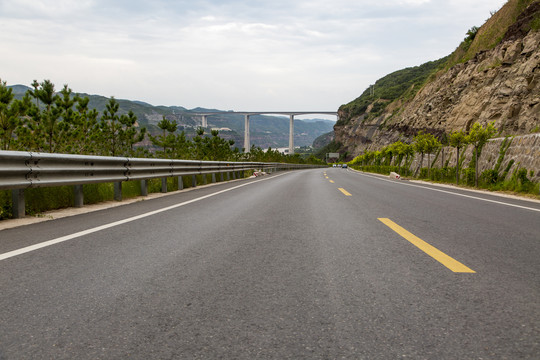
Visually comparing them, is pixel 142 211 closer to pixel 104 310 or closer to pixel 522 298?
pixel 104 310

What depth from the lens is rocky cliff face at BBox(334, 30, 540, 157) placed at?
100 ft

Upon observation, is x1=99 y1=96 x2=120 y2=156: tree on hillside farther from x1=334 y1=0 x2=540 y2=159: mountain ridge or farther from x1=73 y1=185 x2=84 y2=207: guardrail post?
x1=334 y1=0 x2=540 y2=159: mountain ridge

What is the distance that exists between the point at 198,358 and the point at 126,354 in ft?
1.22

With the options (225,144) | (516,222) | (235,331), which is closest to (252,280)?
(235,331)

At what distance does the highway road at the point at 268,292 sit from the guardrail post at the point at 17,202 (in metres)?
1.02

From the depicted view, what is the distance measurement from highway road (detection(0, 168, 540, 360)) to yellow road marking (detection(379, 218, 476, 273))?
0.06 feet

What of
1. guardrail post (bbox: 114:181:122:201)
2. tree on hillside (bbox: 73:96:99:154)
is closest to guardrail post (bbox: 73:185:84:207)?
guardrail post (bbox: 114:181:122:201)

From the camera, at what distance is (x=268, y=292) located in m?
3.05

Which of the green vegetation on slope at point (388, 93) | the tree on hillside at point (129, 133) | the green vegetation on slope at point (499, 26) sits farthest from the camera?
the green vegetation on slope at point (388, 93)

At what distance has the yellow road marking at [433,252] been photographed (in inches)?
146

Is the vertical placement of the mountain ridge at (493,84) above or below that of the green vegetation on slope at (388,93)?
below

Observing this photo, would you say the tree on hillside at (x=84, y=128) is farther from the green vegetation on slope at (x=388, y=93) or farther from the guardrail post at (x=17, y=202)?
the green vegetation on slope at (x=388, y=93)

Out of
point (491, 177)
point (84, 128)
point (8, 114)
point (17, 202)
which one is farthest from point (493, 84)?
point (17, 202)

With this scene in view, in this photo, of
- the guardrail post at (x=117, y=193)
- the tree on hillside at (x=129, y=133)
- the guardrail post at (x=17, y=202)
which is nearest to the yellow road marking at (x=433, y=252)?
the guardrail post at (x=17, y=202)
